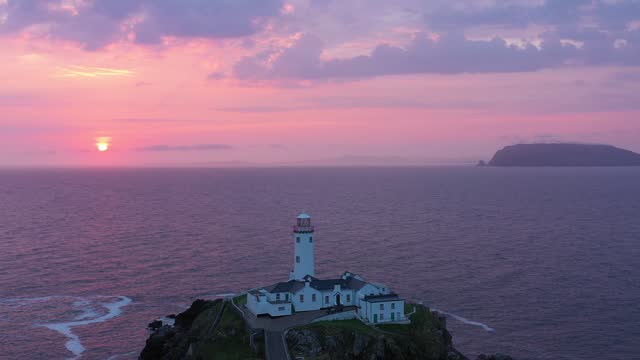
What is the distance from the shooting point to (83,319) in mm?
72125

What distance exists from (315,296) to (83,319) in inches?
1089

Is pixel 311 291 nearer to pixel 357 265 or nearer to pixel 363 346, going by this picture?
pixel 363 346

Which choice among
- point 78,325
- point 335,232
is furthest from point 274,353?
point 335,232

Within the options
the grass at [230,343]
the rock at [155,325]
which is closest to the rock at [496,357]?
the grass at [230,343]

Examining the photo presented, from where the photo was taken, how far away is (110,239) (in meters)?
128

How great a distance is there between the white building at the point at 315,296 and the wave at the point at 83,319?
1757 cm

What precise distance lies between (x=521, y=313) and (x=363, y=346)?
92.8 ft

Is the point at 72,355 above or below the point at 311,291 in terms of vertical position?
below

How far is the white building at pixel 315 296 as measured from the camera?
5831cm

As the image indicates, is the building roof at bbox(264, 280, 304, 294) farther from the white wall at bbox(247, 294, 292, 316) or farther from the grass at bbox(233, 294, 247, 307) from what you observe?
the grass at bbox(233, 294, 247, 307)

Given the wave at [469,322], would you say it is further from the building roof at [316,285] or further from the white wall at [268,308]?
the white wall at [268,308]

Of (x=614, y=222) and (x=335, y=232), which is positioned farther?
(x=614, y=222)

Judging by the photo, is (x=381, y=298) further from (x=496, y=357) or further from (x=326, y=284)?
(x=496, y=357)

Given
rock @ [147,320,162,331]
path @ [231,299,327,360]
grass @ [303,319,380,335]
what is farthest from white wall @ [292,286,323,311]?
rock @ [147,320,162,331]
